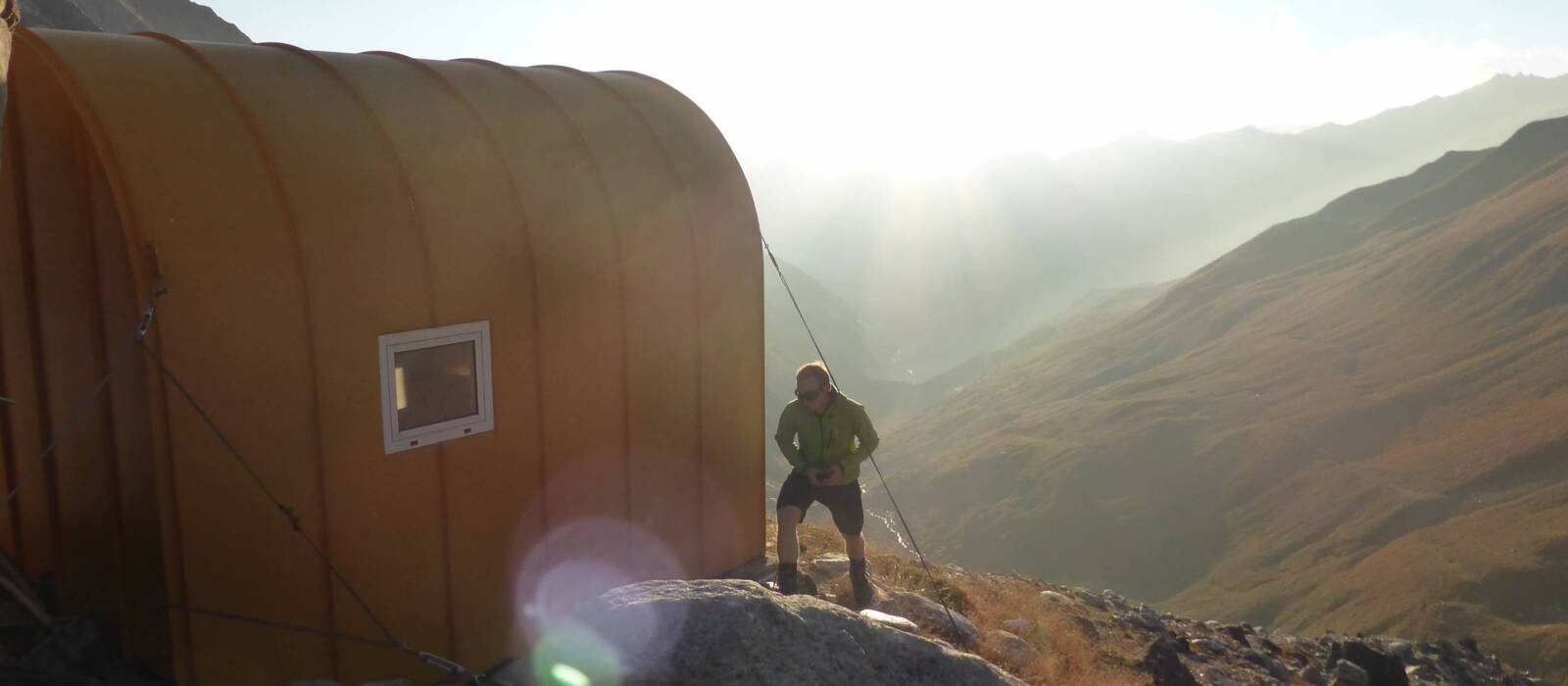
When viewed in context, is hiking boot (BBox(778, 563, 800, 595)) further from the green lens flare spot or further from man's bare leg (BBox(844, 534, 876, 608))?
the green lens flare spot

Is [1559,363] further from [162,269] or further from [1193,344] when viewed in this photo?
[162,269]

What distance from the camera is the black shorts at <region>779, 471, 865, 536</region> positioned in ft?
26.9

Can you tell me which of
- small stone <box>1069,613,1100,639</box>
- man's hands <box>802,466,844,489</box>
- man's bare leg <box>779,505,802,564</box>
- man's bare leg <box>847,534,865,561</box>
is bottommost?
small stone <box>1069,613,1100,639</box>

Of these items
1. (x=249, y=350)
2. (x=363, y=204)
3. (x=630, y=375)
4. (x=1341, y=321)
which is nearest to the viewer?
(x=249, y=350)

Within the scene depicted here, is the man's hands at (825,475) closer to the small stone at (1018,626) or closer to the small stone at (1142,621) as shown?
the small stone at (1018,626)

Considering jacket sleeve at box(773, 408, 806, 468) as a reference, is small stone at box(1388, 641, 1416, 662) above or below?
below

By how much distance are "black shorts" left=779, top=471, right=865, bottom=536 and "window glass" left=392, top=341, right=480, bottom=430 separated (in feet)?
9.48

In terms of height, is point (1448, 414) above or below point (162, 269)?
below

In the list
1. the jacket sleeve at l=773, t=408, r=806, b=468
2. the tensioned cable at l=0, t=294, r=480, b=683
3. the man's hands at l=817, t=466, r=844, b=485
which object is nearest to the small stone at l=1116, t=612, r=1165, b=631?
the man's hands at l=817, t=466, r=844, b=485

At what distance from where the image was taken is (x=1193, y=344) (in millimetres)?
109000

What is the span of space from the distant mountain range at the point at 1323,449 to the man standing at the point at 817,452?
4833 cm

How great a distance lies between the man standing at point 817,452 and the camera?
8.06m

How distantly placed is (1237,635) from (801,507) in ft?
36.6

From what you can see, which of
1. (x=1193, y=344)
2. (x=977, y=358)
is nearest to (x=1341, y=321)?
(x=1193, y=344)
